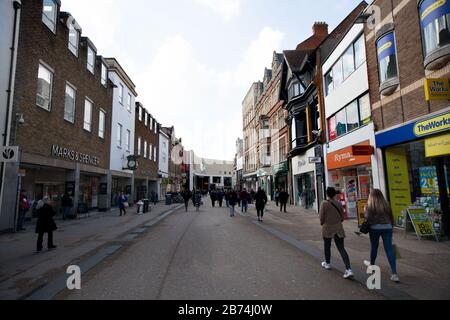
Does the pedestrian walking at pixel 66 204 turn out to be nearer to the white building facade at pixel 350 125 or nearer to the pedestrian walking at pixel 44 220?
the pedestrian walking at pixel 44 220

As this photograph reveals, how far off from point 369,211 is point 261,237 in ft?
16.4

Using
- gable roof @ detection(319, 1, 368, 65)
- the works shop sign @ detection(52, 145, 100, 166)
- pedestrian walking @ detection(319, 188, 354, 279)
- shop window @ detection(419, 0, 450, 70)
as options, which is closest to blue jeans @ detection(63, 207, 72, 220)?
the works shop sign @ detection(52, 145, 100, 166)

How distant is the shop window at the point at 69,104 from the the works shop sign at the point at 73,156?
1.96 m

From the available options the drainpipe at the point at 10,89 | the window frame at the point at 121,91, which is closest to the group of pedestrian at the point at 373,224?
the drainpipe at the point at 10,89

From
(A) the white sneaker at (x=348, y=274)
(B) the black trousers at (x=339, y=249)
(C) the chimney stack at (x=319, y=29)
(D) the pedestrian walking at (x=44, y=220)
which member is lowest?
(A) the white sneaker at (x=348, y=274)

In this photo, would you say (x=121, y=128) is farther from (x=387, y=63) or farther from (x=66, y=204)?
(x=387, y=63)

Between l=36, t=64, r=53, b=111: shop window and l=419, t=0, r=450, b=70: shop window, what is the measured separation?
15968 mm

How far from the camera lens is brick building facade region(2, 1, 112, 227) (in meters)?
12.1

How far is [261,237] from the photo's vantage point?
968cm

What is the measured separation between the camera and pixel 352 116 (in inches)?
576

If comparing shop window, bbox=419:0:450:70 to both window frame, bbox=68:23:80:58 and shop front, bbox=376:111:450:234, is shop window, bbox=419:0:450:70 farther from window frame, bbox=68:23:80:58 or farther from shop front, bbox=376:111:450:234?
window frame, bbox=68:23:80:58

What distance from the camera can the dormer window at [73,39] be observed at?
16.6 m
